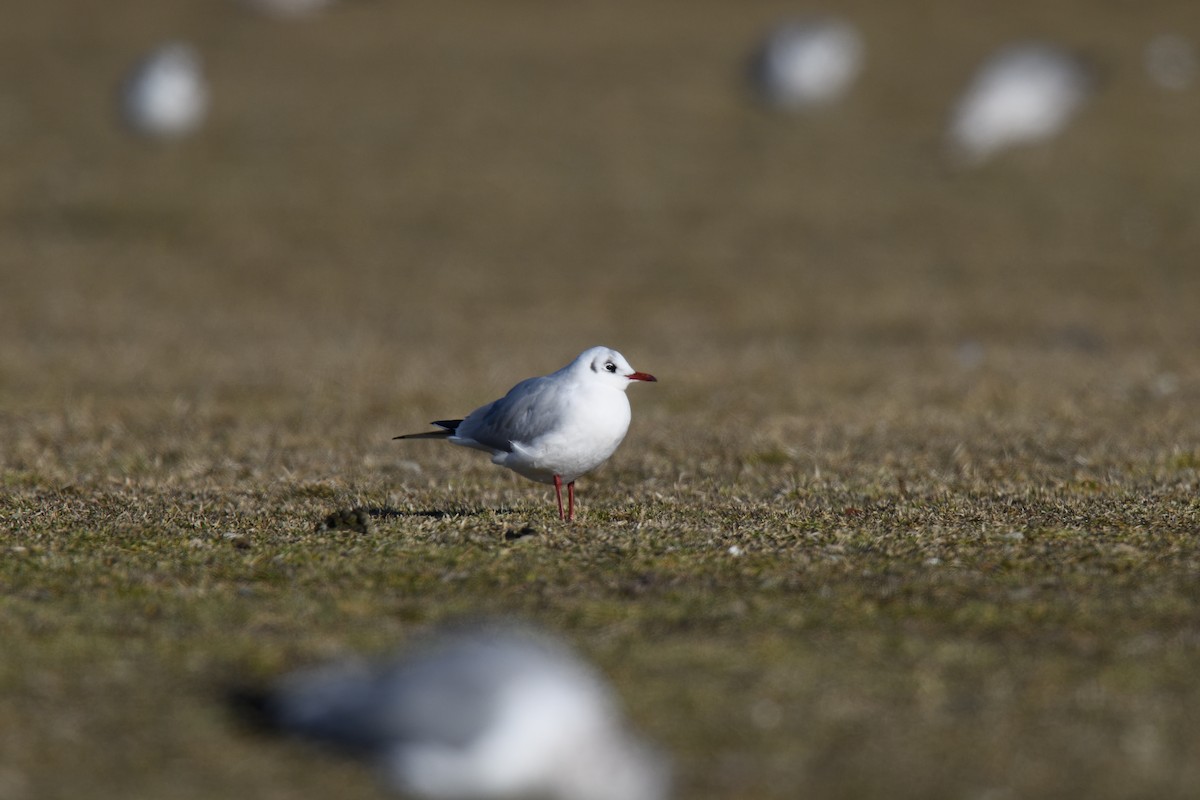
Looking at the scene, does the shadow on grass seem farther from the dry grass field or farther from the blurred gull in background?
the blurred gull in background

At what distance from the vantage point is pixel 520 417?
8.15 m

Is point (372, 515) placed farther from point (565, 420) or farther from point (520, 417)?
point (565, 420)

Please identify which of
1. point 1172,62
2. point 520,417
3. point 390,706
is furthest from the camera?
point 1172,62

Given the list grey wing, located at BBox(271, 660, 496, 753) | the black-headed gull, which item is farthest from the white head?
grey wing, located at BBox(271, 660, 496, 753)

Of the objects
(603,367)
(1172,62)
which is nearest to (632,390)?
(603,367)

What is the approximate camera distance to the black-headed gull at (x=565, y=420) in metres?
7.95

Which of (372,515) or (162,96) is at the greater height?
(162,96)

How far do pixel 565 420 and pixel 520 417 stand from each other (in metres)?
0.33

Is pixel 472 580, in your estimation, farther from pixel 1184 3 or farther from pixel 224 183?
pixel 1184 3

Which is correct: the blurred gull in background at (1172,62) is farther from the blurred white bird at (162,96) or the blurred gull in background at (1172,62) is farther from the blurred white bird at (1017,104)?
the blurred white bird at (162,96)

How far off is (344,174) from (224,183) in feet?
6.69

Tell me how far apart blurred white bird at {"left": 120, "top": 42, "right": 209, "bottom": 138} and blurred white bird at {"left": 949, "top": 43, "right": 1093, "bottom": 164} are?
13.7m

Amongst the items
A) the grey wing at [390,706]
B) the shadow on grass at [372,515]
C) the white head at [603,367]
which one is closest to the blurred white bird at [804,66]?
the shadow on grass at [372,515]

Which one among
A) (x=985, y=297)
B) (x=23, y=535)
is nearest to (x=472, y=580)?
(x=23, y=535)
